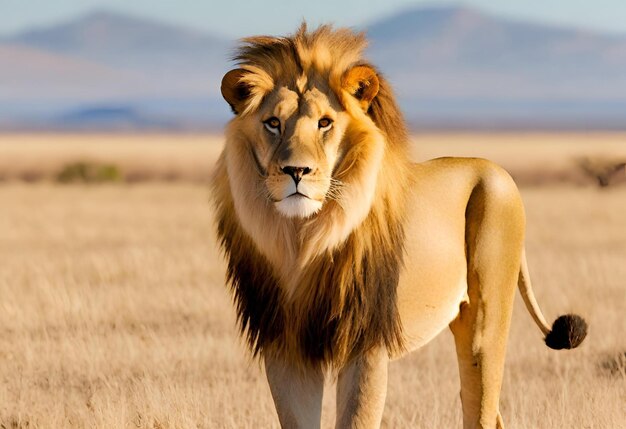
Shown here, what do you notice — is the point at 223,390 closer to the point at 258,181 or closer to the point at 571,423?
the point at 571,423

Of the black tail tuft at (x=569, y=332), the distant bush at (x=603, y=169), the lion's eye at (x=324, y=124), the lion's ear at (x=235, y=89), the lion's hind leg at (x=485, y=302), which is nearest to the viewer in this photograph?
the lion's eye at (x=324, y=124)

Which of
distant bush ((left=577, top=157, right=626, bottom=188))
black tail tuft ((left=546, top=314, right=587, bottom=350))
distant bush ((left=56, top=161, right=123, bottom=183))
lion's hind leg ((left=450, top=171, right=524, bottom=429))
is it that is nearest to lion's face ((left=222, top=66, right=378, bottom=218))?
lion's hind leg ((left=450, top=171, right=524, bottom=429))

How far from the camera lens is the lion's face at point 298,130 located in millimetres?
3832

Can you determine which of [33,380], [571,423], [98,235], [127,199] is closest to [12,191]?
[127,199]

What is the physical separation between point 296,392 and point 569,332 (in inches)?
57.7

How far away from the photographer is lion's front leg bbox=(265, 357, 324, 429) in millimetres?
4176

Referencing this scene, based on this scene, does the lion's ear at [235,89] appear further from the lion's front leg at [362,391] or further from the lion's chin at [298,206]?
the lion's front leg at [362,391]

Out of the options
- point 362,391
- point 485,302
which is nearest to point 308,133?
point 362,391

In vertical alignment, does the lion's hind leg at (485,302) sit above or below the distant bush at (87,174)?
above

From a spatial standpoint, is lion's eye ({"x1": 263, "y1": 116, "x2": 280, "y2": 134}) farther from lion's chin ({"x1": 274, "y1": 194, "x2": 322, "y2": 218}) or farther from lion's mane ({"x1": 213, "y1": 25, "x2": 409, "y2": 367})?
lion's chin ({"x1": 274, "y1": 194, "x2": 322, "y2": 218})

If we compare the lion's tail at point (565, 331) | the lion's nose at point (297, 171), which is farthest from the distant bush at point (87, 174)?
the lion's nose at point (297, 171)

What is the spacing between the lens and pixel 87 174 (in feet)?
98.8

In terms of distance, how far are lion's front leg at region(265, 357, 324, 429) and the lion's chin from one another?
623 millimetres

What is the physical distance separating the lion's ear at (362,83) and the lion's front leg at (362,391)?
80cm
